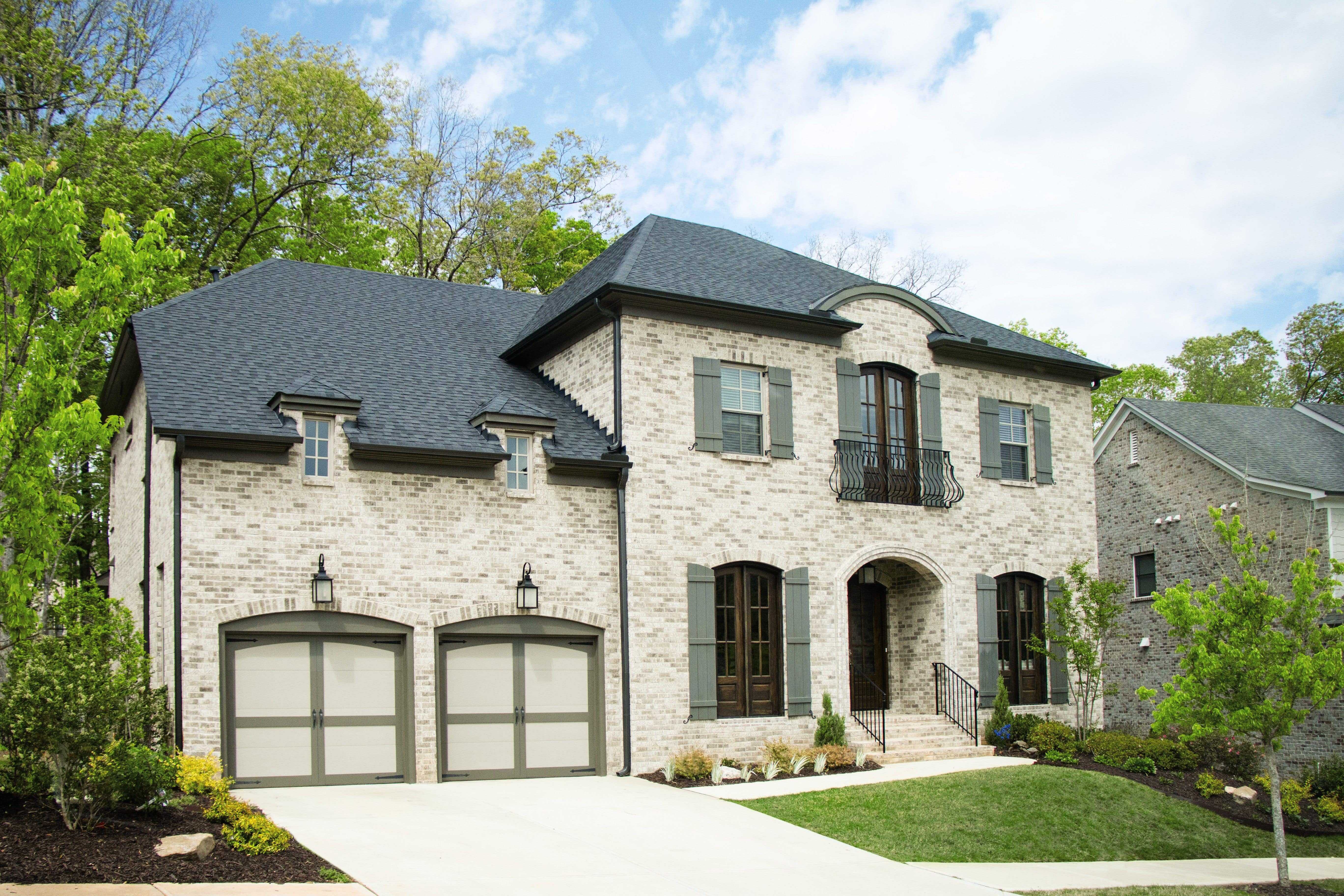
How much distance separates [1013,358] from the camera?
20484mm

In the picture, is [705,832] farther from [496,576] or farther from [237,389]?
[237,389]

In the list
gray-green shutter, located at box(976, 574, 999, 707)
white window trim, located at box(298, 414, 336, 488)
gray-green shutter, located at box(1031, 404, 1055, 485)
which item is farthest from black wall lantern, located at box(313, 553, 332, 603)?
gray-green shutter, located at box(1031, 404, 1055, 485)

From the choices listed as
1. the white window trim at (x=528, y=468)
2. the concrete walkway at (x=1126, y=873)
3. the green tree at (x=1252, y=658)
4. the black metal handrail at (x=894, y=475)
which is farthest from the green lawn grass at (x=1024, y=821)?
the white window trim at (x=528, y=468)

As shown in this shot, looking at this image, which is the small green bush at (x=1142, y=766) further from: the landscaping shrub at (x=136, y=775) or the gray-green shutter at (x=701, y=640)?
the landscaping shrub at (x=136, y=775)

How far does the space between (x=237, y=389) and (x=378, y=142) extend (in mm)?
16542

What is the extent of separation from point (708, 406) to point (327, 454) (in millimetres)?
5434

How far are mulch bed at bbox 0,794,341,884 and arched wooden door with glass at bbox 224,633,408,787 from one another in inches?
129

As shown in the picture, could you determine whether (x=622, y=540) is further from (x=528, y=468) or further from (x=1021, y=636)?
(x=1021, y=636)

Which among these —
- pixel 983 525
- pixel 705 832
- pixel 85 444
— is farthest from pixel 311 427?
pixel 983 525

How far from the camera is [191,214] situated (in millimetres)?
28297

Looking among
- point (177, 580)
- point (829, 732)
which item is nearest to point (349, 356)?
point (177, 580)

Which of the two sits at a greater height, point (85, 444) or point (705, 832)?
point (85, 444)

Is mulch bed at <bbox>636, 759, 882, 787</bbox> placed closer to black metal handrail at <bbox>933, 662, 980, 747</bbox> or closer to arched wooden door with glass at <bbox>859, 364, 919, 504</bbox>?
black metal handrail at <bbox>933, 662, 980, 747</bbox>

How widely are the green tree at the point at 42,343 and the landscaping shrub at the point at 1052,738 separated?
46.0ft
